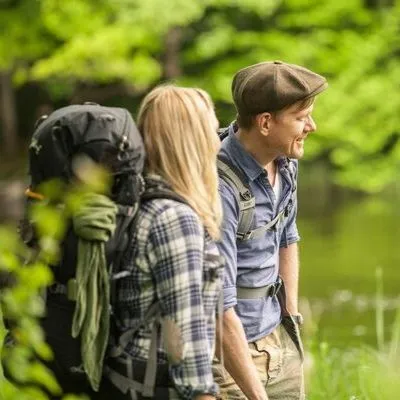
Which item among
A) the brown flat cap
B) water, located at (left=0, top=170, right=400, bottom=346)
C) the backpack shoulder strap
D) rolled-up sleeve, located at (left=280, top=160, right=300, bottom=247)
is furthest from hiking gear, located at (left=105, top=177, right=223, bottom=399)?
water, located at (left=0, top=170, right=400, bottom=346)

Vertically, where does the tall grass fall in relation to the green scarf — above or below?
below

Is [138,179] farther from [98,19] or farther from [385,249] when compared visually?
[98,19]

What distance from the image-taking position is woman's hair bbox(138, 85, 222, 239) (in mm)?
3020

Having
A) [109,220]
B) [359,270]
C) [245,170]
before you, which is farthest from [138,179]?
[359,270]

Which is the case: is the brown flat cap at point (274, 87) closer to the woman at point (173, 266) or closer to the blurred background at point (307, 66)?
the woman at point (173, 266)

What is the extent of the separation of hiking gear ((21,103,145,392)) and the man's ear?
2.22ft

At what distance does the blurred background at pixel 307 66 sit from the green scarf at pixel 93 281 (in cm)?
1019

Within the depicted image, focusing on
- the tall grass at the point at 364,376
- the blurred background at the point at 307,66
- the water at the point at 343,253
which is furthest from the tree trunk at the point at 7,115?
the tall grass at the point at 364,376

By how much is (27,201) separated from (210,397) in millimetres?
585

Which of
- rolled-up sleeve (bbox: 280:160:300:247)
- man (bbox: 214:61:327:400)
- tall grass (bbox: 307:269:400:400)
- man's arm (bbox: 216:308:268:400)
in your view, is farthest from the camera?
tall grass (bbox: 307:269:400:400)

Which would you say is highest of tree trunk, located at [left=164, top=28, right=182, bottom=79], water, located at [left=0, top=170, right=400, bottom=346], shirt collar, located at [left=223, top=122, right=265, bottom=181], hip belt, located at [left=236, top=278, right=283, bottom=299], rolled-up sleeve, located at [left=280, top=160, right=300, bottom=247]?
shirt collar, located at [left=223, top=122, right=265, bottom=181]

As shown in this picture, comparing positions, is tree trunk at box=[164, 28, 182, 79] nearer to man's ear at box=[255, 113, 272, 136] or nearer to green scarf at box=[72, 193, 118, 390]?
man's ear at box=[255, 113, 272, 136]

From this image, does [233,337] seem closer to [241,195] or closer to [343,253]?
[241,195]

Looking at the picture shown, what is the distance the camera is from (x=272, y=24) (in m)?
27.8
